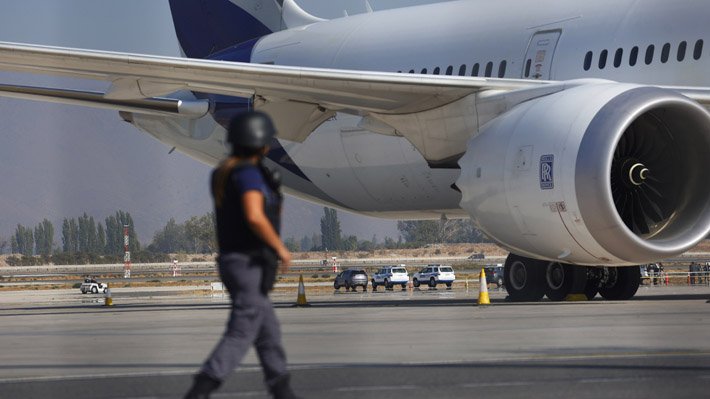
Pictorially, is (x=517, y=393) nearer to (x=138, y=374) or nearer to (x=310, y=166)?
(x=138, y=374)

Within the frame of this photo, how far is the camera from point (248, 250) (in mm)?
6359

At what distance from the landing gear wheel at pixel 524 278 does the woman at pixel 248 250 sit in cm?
1298

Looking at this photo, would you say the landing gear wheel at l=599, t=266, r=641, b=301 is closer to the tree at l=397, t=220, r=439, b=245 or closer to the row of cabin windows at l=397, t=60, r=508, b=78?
the row of cabin windows at l=397, t=60, r=508, b=78

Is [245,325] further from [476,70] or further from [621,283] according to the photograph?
[476,70]

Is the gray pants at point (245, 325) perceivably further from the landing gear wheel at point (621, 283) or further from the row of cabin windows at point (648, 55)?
the landing gear wheel at point (621, 283)

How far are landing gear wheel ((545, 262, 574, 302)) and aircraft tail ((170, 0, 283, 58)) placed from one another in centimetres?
802

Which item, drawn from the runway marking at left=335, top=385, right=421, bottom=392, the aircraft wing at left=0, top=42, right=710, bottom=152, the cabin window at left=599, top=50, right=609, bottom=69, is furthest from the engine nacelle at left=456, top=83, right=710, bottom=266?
the runway marking at left=335, top=385, right=421, bottom=392

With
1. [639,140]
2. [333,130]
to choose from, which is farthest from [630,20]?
[333,130]

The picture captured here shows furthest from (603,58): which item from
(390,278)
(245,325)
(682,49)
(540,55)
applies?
(390,278)

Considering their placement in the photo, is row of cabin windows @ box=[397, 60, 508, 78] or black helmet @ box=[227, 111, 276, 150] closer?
black helmet @ box=[227, 111, 276, 150]

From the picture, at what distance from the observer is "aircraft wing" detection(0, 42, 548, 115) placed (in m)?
16.6

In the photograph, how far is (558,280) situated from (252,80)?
5.02 metres

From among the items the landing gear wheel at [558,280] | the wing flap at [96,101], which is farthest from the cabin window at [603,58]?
the wing flap at [96,101]

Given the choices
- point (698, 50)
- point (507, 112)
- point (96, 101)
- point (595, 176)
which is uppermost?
point (96, 101)
